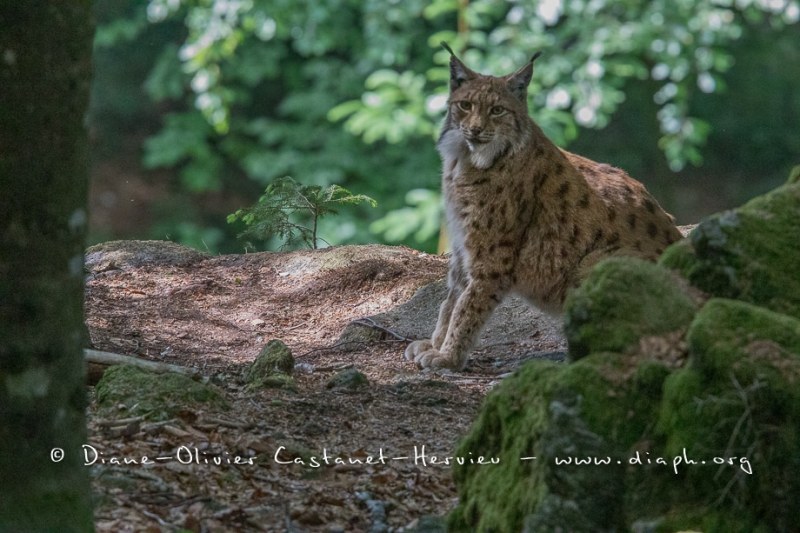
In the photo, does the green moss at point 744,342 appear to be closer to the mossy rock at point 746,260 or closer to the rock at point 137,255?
the mossy rock at point 746,260

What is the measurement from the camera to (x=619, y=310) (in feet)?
10.3

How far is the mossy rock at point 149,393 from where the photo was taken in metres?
4.08

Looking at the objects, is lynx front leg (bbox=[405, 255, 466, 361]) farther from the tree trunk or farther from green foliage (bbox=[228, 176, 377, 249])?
the tree trunk

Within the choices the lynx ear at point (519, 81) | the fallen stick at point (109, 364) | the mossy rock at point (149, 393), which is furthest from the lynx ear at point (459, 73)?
the mossy rock at point (149, 393)

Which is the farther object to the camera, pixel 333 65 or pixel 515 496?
pixel 333 65

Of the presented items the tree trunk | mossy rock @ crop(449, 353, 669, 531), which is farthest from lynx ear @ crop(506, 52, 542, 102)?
the tree trunk

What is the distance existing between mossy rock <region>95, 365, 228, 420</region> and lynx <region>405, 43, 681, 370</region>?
5.53 ft

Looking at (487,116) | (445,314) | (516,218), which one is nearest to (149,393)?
(445,314)

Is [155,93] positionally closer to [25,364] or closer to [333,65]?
[333,65]

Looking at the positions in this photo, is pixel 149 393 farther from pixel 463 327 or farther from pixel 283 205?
pixel 283 205

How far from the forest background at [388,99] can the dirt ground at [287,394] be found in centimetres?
518

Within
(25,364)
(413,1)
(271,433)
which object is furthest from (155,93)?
(25,364)

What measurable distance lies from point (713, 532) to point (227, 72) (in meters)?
13.1

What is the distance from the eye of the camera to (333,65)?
15383 millimetres
